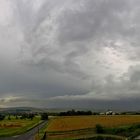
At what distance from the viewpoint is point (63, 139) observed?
7981cm

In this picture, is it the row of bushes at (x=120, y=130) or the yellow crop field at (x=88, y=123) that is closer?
the row of bushes at (x=120, y=130)

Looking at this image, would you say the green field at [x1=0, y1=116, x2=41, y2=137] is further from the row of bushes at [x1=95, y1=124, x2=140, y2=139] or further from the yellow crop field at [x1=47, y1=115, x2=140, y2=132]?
the row of bushes at [x1=95, y1=124, x2=140, y2=139]

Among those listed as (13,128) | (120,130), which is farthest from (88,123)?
(120,130)

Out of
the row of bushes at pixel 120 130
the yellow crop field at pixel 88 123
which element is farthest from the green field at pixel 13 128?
the row of bushes at pixel 120 130

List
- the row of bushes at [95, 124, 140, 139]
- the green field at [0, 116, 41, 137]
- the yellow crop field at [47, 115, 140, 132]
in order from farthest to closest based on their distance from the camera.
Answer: the yellow crop field at [47, 115, 140, 132], the green field at [0, 116, 41, 137], the row of bushes at [95, 124, 140, 139]

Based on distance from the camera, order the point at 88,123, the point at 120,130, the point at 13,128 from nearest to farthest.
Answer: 1. the point at 120,130
2. the point at 88,123
3. the point at 13,128

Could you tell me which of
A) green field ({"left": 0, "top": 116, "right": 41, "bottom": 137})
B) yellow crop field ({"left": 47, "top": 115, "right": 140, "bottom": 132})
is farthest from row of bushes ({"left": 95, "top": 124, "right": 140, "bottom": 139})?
green field ({"left": 0, "top": 116, "right": 41, "bottom": 137})

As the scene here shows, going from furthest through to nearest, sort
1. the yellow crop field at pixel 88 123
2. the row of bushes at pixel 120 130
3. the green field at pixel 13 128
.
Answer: the yellow crop field at pixel 88 123 → the green field at pixel 13 128 → the row of bushes at pixel 120 130

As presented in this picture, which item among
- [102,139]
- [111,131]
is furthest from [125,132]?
[102,139]

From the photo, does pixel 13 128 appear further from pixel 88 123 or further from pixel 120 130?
pixel 120 130

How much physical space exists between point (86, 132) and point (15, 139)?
627 inches

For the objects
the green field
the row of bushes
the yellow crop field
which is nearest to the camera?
the row of bushes

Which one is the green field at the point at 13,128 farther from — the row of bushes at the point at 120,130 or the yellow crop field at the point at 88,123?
the row of bushes at the point at 120,130

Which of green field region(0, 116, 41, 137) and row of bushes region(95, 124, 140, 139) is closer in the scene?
row of bushes region(95, 124, 140, 139)
